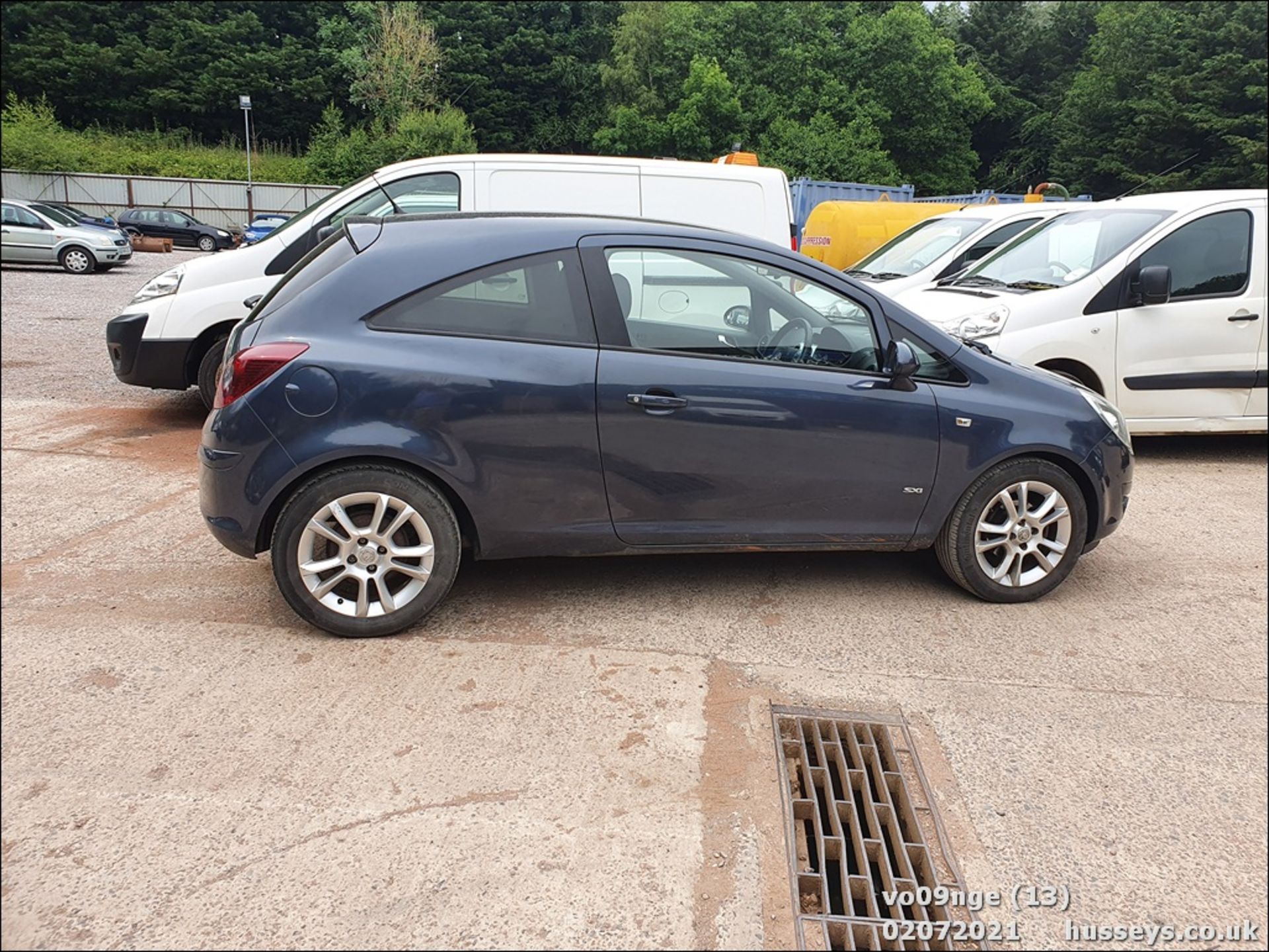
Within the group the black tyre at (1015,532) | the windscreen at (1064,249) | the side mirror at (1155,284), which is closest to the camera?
the black tyre at (1015,532)

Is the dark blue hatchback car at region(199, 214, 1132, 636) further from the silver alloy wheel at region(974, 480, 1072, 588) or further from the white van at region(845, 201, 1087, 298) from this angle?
the white van at region(845, 201, 1087, 298)

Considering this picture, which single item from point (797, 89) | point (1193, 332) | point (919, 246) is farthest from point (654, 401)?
point (797, 89)

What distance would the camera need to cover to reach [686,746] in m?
3.11

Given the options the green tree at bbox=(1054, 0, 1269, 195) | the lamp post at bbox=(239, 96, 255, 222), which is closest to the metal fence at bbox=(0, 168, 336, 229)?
the lamp post at bbox=(239, 96, 255, 222)

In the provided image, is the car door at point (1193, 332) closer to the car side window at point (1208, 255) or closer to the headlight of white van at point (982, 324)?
the car side window at point (1208, 255)

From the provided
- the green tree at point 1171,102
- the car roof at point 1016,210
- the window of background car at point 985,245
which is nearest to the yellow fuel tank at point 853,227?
the car roof at point 1016,210

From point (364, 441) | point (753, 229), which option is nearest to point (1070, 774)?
point (364, 441)

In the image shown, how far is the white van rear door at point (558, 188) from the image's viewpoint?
7223mm

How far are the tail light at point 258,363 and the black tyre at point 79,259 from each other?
701 inches

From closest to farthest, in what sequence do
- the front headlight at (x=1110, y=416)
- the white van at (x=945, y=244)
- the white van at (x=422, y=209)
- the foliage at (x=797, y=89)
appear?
the front headlight at (x=1110, y=416)
the white van at (x=422, y=209)
the white van at (x=945, y=244)
the foliage at (x=797, y=89)

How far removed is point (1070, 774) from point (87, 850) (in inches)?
111

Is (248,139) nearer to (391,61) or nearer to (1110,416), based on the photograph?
(391,61)

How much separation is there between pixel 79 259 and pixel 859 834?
68.1 feet

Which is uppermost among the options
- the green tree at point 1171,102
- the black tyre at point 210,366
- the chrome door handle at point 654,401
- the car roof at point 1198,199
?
the green tree at point 1171,102
